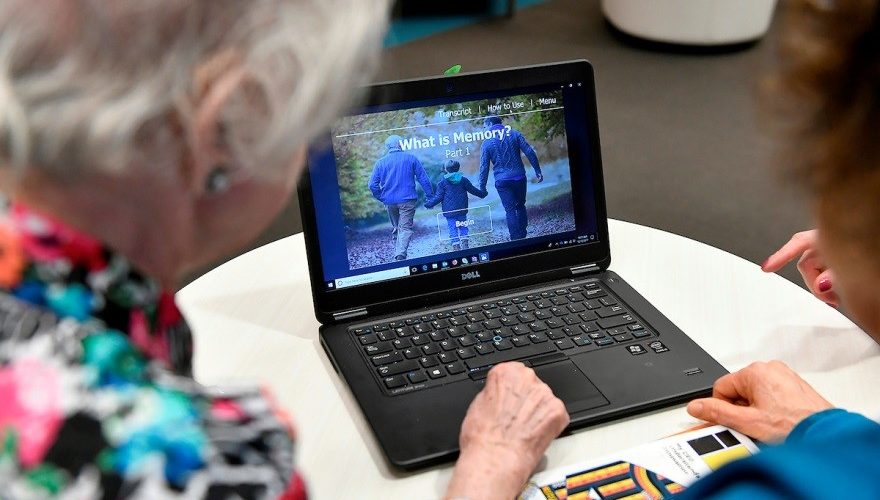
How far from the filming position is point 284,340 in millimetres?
1199

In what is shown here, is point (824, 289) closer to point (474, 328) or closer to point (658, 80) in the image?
point (474, 328)

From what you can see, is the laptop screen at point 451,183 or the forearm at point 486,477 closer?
the forearm at point 486,477

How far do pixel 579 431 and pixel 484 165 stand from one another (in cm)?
39

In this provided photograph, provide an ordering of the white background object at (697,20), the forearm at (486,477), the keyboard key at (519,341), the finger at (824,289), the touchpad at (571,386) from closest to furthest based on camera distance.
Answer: the forearm at (486,477) → the touchpad at (571,386) → the keyboard key at (519,341) → the finger at (824,289) → the white background object at (697,20)

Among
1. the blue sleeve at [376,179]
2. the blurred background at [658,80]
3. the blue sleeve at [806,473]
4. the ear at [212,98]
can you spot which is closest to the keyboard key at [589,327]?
the blue sleeve at [376,179]

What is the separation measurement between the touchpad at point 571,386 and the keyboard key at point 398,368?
0.16 metres

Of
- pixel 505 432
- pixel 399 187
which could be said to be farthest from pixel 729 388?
pixel 399 187

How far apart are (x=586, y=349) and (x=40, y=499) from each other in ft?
2.48

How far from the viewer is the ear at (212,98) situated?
55 centimetres

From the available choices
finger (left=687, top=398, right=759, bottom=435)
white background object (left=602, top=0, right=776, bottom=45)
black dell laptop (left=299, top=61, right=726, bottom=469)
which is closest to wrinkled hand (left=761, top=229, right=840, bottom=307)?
black dell laptop (left=299, top=61, right=726, bottom=469)

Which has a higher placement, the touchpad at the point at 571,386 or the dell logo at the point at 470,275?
the dell logo at the point at 470,275

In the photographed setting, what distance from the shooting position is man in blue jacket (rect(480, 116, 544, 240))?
122 centimetres

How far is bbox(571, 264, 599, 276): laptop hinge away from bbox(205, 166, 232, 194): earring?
0.76 m

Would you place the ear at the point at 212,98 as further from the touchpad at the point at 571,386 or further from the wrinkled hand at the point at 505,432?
the touchpad at the point at 571,386
